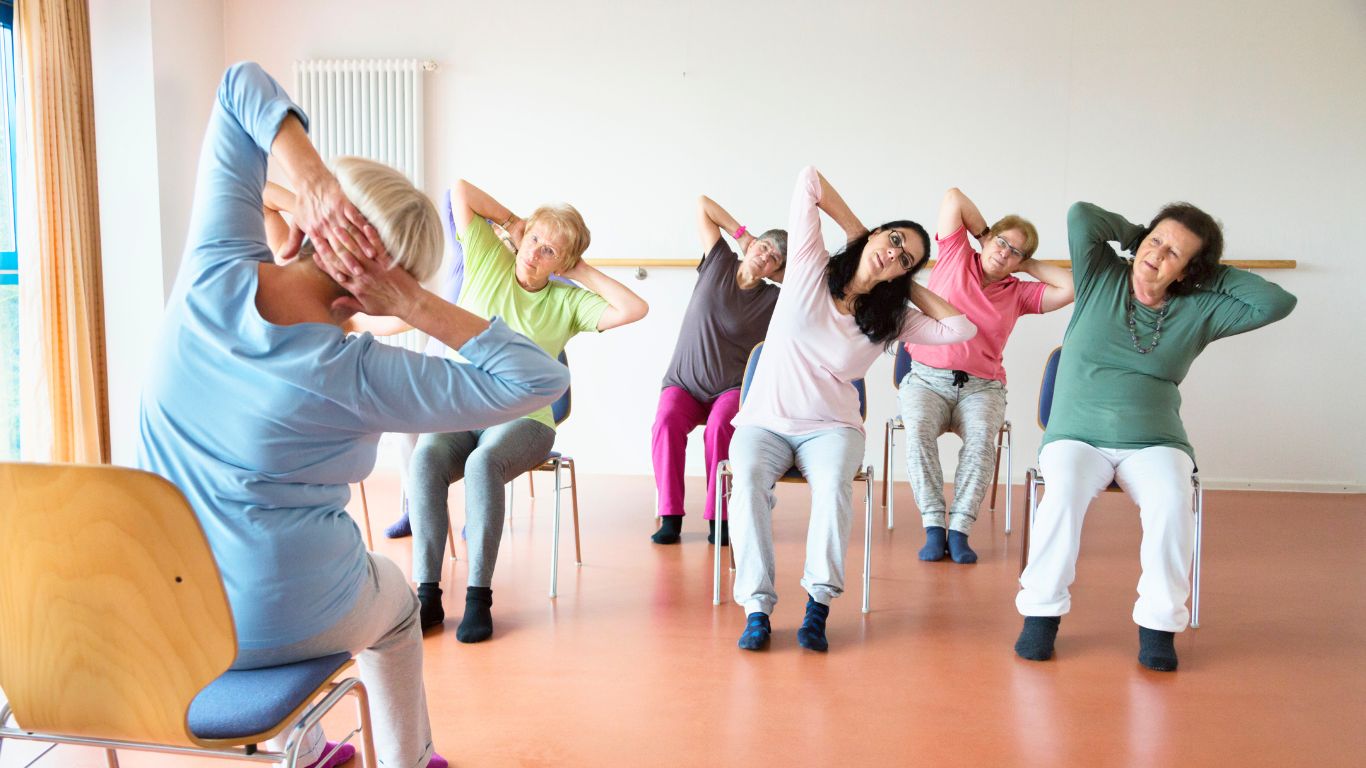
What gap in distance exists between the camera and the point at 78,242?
4188 millimetres

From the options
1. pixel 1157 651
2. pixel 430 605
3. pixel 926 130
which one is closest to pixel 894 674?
pixel 1157 651

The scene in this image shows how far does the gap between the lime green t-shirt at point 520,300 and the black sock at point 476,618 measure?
0.56 metres

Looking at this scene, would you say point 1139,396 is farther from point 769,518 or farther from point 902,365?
point 902,365

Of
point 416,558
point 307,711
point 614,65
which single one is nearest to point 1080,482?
point 416,558

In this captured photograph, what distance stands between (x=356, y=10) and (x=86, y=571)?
15.3 ft

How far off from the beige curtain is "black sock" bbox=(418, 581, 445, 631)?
2.24 meters

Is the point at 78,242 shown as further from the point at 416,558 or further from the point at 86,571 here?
the point at 86,571

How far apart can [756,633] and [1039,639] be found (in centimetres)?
74

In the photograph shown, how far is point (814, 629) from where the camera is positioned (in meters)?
2.65

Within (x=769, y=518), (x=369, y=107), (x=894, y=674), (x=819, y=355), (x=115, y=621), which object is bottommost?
(x=894, y=674)

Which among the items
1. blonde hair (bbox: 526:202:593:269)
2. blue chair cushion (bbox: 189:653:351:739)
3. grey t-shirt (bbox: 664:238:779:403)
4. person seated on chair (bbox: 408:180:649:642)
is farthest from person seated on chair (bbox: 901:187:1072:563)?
blue chair cushion (bbox: 189:653:351:739)

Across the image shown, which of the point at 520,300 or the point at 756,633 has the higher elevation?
the point at 520,300

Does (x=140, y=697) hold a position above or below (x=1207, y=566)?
above

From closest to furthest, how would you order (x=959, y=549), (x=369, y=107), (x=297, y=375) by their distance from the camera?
(x=297, y=375)
(x=959, y=549)
(x=369, y=107)
